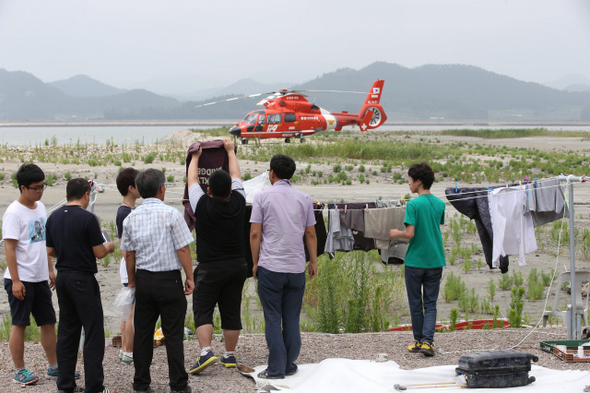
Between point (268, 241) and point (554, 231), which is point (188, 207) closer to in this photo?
point (268, 241)

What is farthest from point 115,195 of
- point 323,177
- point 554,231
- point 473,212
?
point 473,212

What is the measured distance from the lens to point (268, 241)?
18.0 feet

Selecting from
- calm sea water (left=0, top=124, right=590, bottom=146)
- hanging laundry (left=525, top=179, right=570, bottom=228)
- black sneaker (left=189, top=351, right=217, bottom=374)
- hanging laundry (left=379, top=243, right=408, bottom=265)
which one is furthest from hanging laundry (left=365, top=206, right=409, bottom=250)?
calm sea water (left=0, top=124, right=590, bottom=146)

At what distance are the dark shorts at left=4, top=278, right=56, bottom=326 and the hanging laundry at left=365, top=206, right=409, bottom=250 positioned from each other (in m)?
3.66

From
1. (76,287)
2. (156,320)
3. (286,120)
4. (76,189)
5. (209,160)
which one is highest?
(286,120)

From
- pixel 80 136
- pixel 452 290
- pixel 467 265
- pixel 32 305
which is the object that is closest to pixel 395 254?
pixel 452 290

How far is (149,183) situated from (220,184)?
2.09 feet

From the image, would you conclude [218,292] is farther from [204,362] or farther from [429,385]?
[429,385]

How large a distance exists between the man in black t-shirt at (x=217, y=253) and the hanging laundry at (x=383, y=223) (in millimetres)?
2026

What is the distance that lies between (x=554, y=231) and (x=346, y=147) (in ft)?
65.9

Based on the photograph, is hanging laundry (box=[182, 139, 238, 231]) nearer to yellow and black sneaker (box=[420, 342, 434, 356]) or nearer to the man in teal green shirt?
the man in teal green shirt

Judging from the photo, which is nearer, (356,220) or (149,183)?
(149,183)

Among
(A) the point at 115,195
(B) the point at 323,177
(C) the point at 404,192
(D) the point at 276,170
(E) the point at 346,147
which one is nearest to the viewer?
(D) the point at 276,170

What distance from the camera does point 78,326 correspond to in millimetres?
5008
